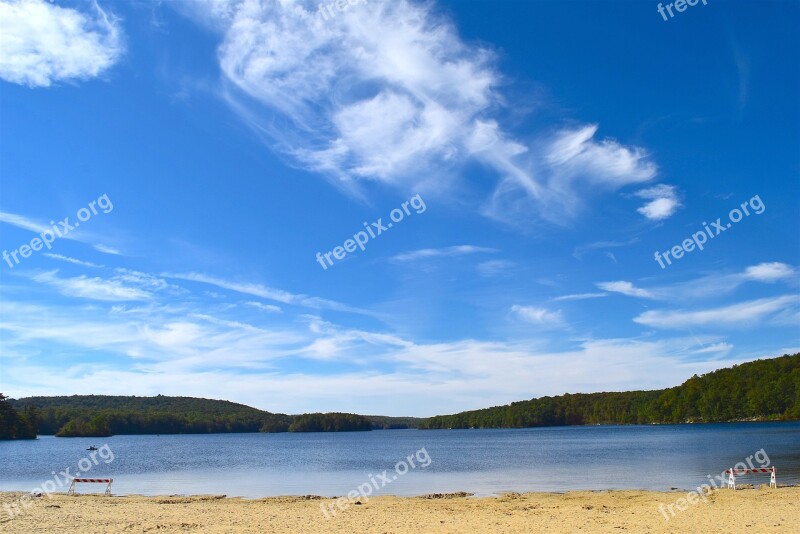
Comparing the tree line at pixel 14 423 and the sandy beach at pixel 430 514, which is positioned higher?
the tree line at pixel 14 423

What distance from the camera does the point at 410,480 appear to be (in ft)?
135

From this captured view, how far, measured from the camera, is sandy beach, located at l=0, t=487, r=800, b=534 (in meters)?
19.2

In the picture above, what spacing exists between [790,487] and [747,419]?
16825 cm

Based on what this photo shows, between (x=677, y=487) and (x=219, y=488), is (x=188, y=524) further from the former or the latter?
(x=677, y=487)

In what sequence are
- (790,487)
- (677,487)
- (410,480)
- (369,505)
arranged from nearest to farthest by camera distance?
1. (369,505)
2. (790,487)
3. (677,487)
4. (410,480)

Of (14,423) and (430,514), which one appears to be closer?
(430,514)

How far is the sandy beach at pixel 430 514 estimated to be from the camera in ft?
63.0

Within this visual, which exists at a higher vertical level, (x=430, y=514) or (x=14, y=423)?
(x=14, y=423)

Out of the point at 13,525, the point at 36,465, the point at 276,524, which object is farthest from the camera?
the point at 36,465

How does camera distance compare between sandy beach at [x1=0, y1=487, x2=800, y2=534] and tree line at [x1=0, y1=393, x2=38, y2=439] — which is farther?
tree line at [x1=0, y1=393, x2=38, y2=439]

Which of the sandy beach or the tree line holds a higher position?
the tree line

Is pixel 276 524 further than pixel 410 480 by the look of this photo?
No

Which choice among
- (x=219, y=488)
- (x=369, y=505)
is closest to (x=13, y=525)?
(x=369, y=505)

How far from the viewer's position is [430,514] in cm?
2344
